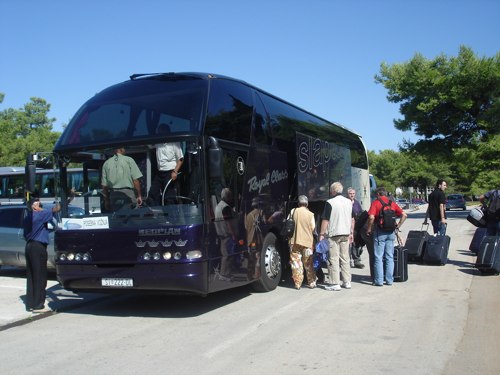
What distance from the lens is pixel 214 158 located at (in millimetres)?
6652

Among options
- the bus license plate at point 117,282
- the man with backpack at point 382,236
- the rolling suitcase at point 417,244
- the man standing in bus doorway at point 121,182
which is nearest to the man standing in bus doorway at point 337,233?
the man with backpack at point 382,236

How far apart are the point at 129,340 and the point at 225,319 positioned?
146cm

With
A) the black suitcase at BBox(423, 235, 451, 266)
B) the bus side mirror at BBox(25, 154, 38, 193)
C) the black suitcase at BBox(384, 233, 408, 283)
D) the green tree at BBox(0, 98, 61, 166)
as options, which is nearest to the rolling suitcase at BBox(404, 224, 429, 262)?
the black suitcase at BBox(423, 235, 451, 266)

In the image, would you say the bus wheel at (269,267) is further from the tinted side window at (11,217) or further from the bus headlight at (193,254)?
the tinted side window at (11,217)

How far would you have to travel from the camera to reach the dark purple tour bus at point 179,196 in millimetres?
6742

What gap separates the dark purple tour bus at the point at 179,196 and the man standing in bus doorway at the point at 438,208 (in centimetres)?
511

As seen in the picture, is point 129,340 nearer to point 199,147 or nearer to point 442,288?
point 199,147

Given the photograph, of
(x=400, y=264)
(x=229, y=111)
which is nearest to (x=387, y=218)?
(x=400, y=264)

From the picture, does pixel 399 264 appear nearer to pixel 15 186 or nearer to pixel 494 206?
pixel 494 206

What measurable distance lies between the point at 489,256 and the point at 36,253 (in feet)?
27.9

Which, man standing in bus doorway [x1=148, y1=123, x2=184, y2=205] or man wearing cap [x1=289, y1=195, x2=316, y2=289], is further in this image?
man wearing cap [x1=289, y1=195, x2=316, y2=289]

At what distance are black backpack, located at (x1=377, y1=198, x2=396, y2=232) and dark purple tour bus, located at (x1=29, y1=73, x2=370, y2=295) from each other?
198cm

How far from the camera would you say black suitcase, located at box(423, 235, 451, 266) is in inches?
454

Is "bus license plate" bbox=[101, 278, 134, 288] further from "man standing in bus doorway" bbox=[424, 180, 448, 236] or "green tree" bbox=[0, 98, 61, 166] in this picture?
"green tree" bbox=[0, 98, 61, 166]
